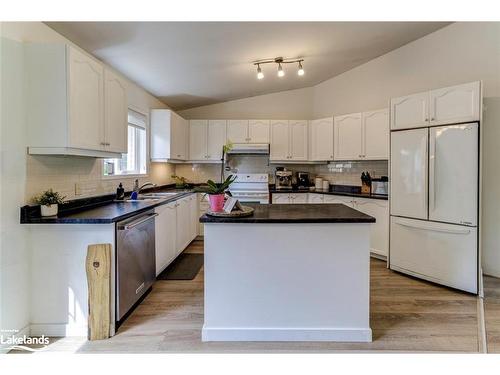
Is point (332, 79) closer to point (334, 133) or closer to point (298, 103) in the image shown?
point (298, 103)

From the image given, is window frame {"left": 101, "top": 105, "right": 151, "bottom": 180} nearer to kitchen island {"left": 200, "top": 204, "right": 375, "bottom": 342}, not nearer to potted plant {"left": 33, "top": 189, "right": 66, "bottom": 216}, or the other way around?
potted plant {"left": 33, "top": 189, "right": 66, "bottom": 216}

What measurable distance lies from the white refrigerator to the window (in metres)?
3.37

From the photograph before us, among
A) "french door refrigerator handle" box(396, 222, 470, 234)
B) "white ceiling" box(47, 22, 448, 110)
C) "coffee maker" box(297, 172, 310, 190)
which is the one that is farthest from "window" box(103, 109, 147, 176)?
"french door refrigerator handle" box(396, 222, 470, 234)

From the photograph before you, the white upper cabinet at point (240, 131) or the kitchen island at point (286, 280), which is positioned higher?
the white upper cabinet at point (240, 131)

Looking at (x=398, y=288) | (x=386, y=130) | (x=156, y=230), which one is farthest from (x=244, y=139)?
(x=398, y=288)

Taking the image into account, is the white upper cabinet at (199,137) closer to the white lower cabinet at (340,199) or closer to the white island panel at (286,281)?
the white lower cabinet at (340,199)

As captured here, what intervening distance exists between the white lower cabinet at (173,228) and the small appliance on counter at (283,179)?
1.59 m

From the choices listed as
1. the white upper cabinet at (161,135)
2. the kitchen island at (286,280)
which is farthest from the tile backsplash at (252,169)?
the kitchen island at (286,280)

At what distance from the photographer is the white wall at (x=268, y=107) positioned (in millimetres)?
5773

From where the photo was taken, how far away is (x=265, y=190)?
5305mm

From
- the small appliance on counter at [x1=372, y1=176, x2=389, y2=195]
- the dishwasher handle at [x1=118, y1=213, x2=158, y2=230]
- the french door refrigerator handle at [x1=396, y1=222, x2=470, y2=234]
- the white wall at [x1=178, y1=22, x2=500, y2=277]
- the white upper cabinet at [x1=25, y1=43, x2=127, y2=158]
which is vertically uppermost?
the white wall at [x1=178, y1=22, x2=500, y2=277]

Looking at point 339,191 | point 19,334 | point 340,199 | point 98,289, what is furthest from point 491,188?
point 19,334

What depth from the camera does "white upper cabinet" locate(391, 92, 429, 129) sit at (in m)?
3.24
